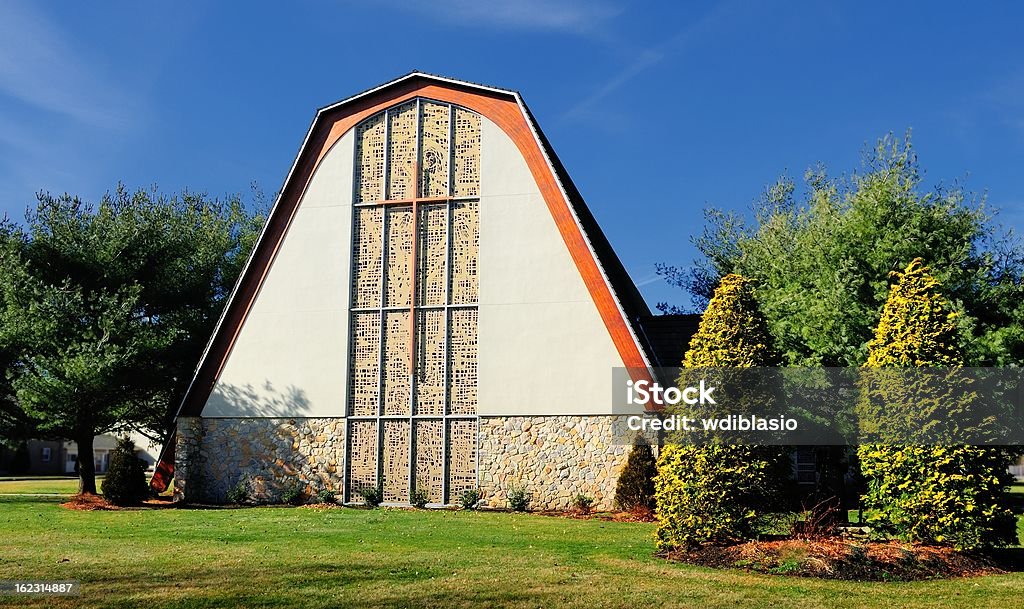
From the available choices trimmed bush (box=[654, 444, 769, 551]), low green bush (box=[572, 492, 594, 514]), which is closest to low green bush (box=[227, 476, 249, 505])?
low green bush (box=[572, 492, 594, 514])

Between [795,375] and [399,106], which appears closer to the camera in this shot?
[795,375]

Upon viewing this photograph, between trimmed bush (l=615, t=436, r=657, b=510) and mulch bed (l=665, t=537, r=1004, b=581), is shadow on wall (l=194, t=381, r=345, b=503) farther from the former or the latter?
mulch bed (l=665, t=537, r=1004, b=581)

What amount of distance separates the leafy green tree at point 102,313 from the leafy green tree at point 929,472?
19.0 meters

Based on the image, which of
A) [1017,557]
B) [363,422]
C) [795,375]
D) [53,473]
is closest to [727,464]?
[1017,557]

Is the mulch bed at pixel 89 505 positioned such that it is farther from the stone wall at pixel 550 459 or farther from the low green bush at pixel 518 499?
the low green bush at pixel 518 499

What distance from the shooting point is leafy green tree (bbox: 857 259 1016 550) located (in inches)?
471

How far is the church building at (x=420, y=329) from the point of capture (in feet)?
68.6

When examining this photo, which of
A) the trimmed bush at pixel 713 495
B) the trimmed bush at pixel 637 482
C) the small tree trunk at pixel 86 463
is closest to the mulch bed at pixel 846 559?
the trimmed bush at pixel 713 495

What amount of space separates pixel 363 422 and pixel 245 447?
3215mm

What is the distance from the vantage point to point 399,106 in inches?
907

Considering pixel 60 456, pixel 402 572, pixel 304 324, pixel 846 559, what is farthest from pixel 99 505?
pixel 60 456

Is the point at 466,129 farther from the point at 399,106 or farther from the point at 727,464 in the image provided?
the point at 727,464

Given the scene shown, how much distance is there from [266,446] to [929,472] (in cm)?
1571

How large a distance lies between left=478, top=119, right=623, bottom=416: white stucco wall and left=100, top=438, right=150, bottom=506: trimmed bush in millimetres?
8756
